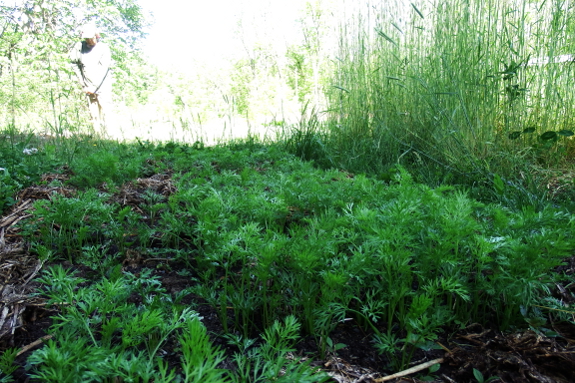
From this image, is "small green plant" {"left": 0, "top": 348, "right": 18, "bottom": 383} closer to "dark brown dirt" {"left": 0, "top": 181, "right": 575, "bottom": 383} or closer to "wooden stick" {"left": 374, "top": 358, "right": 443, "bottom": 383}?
"dark brown dirt" {"left": 0, "top": 181, "right": 575, "bottom": 383}

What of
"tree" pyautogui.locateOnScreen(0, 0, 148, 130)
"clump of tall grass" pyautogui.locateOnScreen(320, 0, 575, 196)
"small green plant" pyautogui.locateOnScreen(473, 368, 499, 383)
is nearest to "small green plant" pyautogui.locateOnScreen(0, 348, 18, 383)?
"small green plant" pyautogui.locateOnScreen(473, 368, 499, 383)

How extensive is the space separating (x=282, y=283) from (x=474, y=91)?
9.71ft

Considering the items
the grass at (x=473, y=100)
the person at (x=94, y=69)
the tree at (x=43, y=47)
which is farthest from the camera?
the tree at (x=43, y=47)

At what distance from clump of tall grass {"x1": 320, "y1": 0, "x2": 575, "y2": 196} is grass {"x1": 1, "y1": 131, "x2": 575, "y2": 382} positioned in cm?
163

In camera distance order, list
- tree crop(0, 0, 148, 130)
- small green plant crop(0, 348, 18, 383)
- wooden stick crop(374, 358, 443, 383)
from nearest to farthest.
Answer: small green plant crop(0, 348, 18, 383), wooden stick crop(374, 358, 443, 383), tree crop(0, 0, 148, 130)

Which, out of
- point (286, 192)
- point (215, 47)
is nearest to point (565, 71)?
point (286, 192)

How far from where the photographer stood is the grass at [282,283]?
1062 mm

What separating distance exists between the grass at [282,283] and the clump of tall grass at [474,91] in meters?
1.63

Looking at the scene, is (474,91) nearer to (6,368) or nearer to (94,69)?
(6,368)

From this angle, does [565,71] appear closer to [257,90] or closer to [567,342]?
[567,342]

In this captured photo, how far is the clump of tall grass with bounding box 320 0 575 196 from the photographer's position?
11.4 feet

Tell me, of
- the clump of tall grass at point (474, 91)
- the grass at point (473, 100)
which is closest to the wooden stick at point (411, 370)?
A: the grass at point (473, 100)

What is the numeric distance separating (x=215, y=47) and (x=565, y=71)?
2545cm

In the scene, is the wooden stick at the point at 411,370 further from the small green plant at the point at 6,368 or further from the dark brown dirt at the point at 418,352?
the small green plant at the point at 6,368
